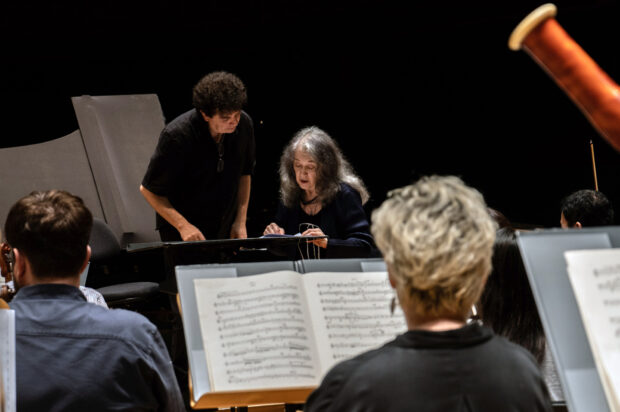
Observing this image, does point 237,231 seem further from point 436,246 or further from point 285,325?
point 436,246

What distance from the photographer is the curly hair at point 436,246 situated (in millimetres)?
1284

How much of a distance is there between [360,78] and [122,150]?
185 cm

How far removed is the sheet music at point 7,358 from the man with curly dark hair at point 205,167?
193 centimetres

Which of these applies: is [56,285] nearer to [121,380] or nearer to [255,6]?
[121,380]

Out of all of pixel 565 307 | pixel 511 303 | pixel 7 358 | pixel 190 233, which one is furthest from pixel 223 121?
pixel 565 307

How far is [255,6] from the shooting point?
17.7 ft

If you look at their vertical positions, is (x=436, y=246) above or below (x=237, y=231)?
below

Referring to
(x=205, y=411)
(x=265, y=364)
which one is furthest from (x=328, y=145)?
(x=265, y=364)

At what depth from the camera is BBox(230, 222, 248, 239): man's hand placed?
150 inches

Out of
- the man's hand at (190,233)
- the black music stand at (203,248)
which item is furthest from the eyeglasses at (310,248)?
the man's hand at (190,233)

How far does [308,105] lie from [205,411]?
2627 mm

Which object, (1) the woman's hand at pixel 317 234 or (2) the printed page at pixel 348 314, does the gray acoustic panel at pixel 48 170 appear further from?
(2) the printed page at pixel 348 314

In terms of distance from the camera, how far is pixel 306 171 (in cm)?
388

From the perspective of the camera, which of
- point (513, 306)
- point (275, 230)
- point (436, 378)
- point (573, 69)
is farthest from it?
point (275, 230)
